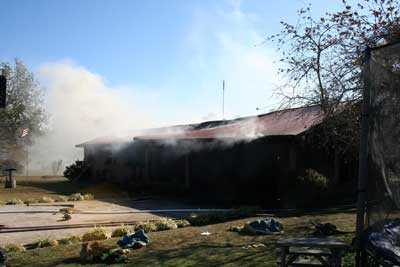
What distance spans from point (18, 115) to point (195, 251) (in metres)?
41.5

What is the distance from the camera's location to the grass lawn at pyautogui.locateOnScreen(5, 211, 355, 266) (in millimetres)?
8500

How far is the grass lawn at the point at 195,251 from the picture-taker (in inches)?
335

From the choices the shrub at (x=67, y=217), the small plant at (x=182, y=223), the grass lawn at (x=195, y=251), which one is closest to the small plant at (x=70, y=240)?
the grass lawn at (x=195, y=251)

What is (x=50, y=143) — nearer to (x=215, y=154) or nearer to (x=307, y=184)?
(x=215, y=154)

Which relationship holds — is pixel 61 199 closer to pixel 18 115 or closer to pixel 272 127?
pixel 272 127

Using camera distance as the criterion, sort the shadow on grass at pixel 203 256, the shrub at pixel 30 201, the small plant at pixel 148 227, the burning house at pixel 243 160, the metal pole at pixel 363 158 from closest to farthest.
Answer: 1. the metal pole at pixel 363 158
2. the shadow on grass at pixel 203 256
3. the small plant at pixel 148 227
4. the burning house at pixel 243 160
5. the shrub at pixel 30 201

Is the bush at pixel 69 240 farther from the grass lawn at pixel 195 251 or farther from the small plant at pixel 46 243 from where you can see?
the grass lawn at pixel 195 251

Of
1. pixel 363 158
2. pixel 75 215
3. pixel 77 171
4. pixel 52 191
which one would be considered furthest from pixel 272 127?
pixel 77 171

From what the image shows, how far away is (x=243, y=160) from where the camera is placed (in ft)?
66.3

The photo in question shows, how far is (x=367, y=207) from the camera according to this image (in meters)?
5.62

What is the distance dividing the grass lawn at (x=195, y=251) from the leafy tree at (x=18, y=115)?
121 ft

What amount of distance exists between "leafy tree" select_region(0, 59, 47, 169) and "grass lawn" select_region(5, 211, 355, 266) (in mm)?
36990

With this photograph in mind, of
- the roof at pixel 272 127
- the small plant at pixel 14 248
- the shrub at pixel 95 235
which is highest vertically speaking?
the roof at pixel 272 127

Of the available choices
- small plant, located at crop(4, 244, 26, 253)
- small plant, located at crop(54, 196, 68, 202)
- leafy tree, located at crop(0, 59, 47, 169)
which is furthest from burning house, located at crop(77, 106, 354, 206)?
leafy tree, located at crop(0, 59, 47, 169)
